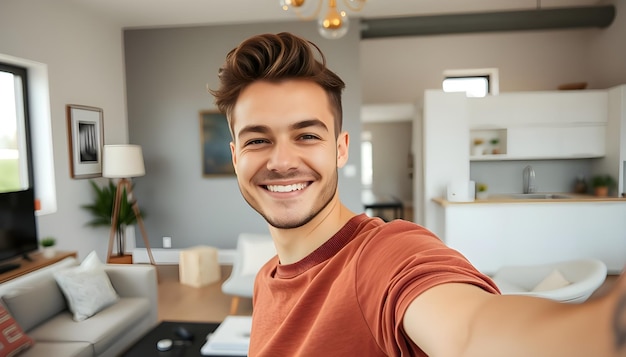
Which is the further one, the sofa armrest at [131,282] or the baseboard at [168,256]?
the baseboard at [168,256]

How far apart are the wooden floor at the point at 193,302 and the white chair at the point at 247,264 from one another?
0.42 ft

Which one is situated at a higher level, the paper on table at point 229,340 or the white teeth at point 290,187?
the white teeth at point 290,187

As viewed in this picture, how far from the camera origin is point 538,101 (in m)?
4.56

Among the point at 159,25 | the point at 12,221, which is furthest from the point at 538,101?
the point at 12,221

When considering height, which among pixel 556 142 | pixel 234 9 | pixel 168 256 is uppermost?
pixel 234 9

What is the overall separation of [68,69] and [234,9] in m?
1.79

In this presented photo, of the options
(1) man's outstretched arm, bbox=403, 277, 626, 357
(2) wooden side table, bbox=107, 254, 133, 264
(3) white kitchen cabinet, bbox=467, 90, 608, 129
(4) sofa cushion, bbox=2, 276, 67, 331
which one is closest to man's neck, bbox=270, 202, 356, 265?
(1) man's outstretched arm, bbox=403, 277, 626, 357

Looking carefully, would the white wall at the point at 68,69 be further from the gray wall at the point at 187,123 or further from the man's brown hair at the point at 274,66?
the man's brown hair at the point at 274,66

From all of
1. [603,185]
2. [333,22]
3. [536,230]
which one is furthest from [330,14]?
[603,185]

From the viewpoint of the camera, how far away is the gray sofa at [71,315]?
7.46 ft

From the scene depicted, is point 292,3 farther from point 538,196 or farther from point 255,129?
point 538,196

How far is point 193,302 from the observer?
3.66 meters

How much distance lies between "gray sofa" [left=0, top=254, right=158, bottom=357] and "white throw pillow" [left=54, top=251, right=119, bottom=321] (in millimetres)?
47

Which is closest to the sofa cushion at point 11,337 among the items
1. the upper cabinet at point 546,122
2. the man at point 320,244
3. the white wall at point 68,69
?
the white wall at point 68,69
